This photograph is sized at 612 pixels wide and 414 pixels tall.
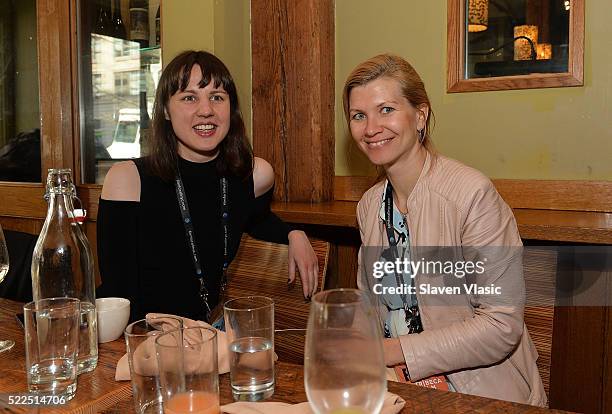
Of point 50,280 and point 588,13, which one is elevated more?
point 588,13

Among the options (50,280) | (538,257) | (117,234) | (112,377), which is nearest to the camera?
(112,377)

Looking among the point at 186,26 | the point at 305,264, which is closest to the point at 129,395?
the point at 305,264

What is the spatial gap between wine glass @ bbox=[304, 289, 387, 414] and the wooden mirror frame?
1559 mm

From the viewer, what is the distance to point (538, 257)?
1.30 meters

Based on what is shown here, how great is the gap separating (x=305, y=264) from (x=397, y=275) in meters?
0.24

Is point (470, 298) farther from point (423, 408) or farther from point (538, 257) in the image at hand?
point (423, 408)

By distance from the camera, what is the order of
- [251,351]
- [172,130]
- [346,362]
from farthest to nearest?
1. [172,130]
2. [251,351]
3. [346,362]

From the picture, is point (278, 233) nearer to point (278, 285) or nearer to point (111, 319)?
point (278, 285)

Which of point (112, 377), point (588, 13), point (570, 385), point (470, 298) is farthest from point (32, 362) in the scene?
point (588, 13)

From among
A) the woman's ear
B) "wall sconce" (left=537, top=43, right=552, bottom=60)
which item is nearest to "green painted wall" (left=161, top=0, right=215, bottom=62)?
the woman's ear

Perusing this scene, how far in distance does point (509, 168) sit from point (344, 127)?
633mm

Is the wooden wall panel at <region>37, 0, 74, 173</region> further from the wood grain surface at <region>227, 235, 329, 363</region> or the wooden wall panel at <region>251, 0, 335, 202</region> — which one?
the wood grain surface at <region>227, 235, 329, 363</region>

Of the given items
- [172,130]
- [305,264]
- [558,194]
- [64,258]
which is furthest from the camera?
[558,194]

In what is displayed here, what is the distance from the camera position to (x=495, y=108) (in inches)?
77.4
